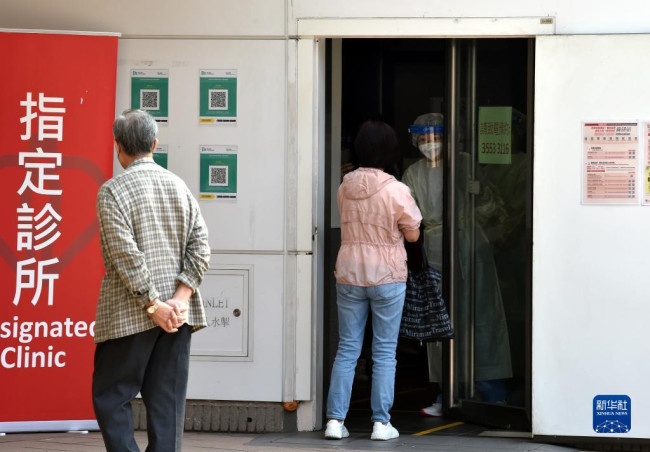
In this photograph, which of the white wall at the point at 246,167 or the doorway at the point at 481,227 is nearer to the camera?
the white wall at the point at 246,167

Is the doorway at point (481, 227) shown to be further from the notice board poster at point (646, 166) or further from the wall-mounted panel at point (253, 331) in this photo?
the notice board poster at point (646, 166)

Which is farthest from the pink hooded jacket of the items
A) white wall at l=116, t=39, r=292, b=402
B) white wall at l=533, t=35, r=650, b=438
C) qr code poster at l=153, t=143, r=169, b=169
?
qr code poster at l=153, t=143, r=169, b=169

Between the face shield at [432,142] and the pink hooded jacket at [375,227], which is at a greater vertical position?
the face shield at [432,142]

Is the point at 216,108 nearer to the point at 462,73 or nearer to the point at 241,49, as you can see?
the point at 241,49

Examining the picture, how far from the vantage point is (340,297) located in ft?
20.3

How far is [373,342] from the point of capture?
20.1 ft

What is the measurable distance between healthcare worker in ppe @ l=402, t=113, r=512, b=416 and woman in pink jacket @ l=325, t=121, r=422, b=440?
0.71 metres

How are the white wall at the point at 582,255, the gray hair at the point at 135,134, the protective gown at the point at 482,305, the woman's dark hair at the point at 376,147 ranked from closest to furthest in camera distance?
1. the gray hair at the point at 135,134
2. the white wall at the point at 582,255
3. the woman's dark hair at the point at 376,147
4. the protective gown at the point at 482,305

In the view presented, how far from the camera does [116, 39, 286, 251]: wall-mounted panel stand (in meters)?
6.30

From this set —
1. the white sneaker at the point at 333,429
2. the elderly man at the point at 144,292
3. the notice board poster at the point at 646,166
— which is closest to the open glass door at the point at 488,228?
the notice board poster at the point at 646,166

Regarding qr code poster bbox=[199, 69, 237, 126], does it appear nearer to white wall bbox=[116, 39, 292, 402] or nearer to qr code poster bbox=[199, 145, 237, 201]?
white wall bbox=[116, 39, 292, 402]

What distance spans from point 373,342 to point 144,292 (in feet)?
7.22

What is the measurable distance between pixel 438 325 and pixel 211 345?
4.20ft

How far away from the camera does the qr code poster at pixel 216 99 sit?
20.7 feet
